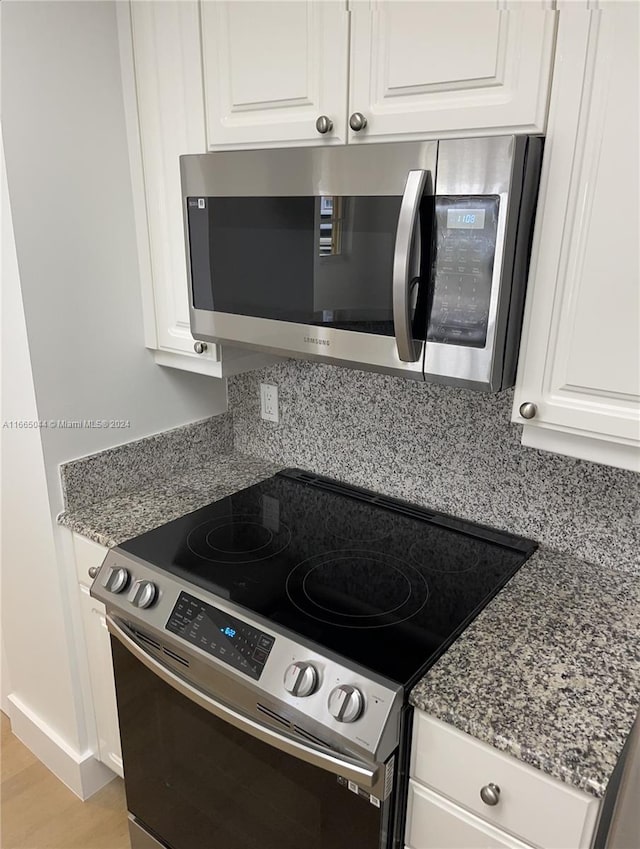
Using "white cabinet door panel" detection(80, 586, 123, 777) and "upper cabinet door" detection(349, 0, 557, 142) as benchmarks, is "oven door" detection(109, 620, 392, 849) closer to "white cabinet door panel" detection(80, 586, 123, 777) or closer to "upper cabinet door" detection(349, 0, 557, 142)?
"white cabinet door panel" detection(80, 586, 123, 777)

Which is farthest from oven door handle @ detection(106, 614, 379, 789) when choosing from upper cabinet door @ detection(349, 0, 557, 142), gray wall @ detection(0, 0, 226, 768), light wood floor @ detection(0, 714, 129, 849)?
upper cabinet door @ detection(349, 0, 557, 142)

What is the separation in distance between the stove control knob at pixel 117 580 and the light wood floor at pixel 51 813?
846 millimetres

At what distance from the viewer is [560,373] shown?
1.06m

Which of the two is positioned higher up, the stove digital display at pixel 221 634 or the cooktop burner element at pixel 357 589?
the cooktop burner element at pixel 357 589

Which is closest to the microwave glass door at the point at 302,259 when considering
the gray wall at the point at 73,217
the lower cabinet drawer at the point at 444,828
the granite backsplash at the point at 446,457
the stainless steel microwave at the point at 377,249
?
the stainless steel microwave at the point at 377,249

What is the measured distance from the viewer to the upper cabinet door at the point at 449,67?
3.10 ft

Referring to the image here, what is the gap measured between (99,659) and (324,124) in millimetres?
1368

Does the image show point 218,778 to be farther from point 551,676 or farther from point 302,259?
point 302,259

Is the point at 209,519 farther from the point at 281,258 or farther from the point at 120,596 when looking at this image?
the point at 281,258

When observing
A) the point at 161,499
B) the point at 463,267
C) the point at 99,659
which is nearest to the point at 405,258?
the point at 463,267

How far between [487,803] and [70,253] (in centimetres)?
135

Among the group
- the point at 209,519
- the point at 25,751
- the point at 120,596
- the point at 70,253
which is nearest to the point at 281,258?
the point at 70,253

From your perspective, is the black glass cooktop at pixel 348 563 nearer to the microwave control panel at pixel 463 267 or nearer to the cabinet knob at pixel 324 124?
the microwave control panel at pixel 463 267

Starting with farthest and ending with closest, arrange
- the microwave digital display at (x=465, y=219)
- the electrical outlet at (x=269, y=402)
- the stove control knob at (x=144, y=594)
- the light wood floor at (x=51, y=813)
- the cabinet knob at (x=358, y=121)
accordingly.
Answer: the electrical outlet at (x=269, y=402) → the light wood floor at (x=51, y=813) → the stove control knob at (x=144, y=594) → the cabinet knob at (x=358, y=121) → the microwave digital display at (x=465, y=219)
